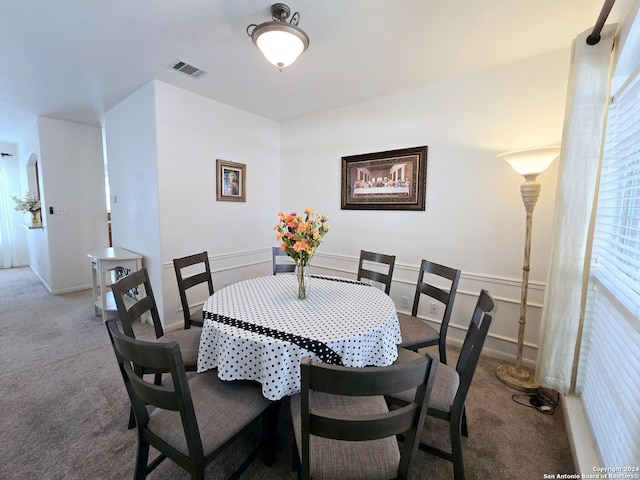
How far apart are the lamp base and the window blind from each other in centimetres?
31

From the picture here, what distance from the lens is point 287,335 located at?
1.30 m

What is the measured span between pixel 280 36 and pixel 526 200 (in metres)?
1.99

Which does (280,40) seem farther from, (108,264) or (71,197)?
(71,197)

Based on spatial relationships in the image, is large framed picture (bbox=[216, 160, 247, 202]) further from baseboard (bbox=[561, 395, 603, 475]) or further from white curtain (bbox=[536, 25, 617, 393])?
baseboard (bbox=[561, 395, 603, 475])

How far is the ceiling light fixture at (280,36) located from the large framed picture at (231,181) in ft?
5.75

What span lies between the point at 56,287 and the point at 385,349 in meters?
4.94

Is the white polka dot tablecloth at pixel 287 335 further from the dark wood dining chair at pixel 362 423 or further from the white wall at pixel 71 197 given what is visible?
the white wall at pixel 71 197

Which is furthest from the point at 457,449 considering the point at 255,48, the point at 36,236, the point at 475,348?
the point at 36,236

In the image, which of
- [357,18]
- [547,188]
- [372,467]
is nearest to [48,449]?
Result: [372,467]

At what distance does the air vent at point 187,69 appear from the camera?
236cm

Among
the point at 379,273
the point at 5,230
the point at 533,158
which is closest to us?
the point at 533,158

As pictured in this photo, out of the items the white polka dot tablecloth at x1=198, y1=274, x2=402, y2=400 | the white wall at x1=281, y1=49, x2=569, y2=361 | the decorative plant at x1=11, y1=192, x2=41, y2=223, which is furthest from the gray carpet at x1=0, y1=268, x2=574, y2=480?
the decorative plant at x1=11, y1=192, x2=41, y2=223

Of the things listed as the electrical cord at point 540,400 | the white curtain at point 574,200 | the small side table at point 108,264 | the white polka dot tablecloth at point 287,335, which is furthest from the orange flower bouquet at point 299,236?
the small side table at point 108,264

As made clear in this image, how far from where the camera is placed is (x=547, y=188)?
2.19 m
